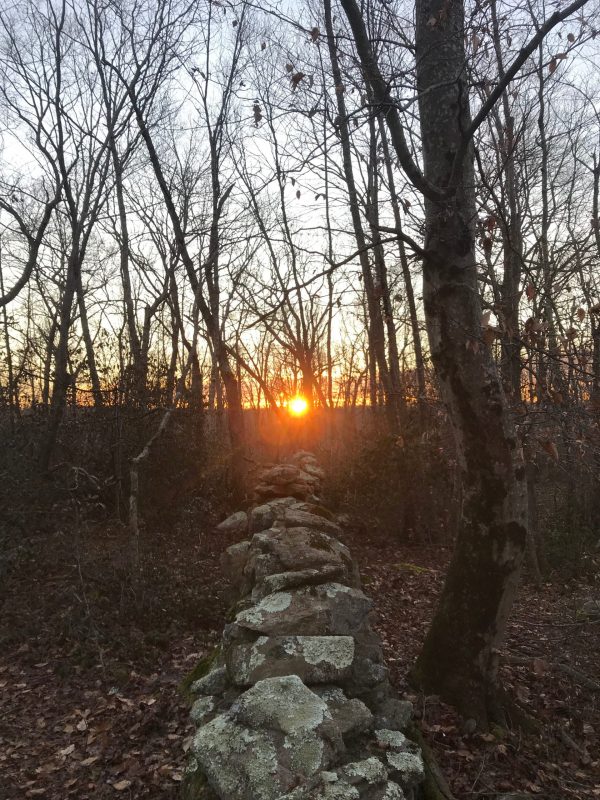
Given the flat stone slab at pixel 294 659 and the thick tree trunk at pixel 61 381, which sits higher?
the thick tree trunk at pixel 61 381

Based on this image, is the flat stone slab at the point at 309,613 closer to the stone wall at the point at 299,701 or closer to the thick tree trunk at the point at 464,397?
the stone wall at the point at 299,701

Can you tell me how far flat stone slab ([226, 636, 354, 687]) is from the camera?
357 centimetres

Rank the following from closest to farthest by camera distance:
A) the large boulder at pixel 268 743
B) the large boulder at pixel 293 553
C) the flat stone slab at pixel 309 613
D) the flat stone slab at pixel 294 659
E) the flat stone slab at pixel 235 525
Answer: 1. the large boulder at pixel 268 743
2. the flat stone slab at pixel 294 659
3. the flat stone slab at pixel 309 613
4. the large boulder at pixel 293 553
5. the flat stone slab at pixel 235 525

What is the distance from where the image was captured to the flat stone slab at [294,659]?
3.57 metres

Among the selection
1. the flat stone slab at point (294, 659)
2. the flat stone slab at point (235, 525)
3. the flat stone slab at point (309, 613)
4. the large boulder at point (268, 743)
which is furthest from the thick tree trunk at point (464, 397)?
the flat stone slab at point (235, 525)

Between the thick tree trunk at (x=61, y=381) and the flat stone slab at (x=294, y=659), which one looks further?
the thick tree trunk at (x=61, y=381)

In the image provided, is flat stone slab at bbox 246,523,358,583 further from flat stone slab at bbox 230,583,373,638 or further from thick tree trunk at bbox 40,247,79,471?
thick tree trunk at bbox 40,247,79,471

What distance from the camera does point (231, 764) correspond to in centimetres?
282

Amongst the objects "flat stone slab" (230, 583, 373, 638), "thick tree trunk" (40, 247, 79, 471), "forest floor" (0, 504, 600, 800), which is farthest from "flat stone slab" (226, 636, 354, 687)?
"thick tree trunk" (40, 247, 79, 471)

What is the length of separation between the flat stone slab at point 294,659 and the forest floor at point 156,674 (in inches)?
30.9

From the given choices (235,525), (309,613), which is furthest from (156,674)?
(235,525)

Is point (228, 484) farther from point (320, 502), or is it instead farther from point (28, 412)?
point (28, 412)

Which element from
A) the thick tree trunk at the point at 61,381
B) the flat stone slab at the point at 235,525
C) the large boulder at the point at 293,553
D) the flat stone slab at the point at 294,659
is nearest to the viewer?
the flat stone slab at the point at 294,659

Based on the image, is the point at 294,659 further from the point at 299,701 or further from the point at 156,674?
the point at 156,674
